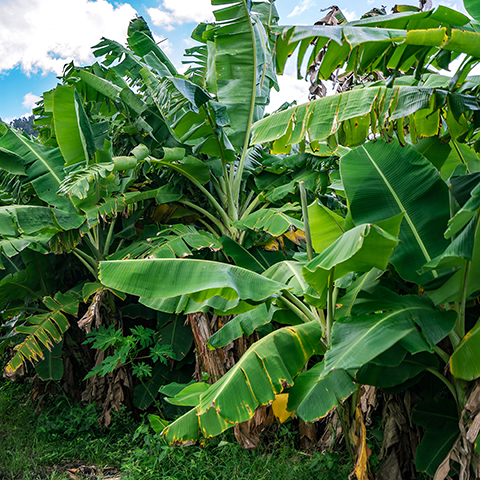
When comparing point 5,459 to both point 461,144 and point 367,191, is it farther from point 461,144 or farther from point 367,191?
point 461,144

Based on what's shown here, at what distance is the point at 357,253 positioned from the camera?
2.06 m

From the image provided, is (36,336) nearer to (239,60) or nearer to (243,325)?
(243,325)

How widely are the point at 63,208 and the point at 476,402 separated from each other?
14.2 ft

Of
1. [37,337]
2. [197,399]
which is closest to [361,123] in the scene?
Answer: [197,399]

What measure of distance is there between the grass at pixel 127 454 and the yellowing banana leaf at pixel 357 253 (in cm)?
192

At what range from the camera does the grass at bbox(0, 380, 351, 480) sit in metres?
3.46

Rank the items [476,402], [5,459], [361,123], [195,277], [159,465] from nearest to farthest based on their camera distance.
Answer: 1. [476,402]
2. [195,277]
3. [361,123]
4. [159,465]
5. [5,459]

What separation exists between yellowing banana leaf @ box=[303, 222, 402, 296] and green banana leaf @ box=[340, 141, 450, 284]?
1.10ft

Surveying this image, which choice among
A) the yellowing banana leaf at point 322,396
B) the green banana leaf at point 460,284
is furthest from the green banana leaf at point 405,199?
the yellowing banana leaf at point 322,396

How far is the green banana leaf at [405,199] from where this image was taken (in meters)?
2.37

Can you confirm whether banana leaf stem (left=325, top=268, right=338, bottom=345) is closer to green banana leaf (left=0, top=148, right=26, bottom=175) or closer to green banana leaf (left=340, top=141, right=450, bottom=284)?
green banana leaf (left=340, top=141, right=450, bottom=284)

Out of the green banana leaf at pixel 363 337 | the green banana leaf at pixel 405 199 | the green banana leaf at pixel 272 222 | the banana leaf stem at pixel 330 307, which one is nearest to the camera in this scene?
the green banana leaf at pixel 363 337

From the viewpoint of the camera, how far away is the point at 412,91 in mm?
2492

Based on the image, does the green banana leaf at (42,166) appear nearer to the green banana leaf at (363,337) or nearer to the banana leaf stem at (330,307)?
the banana leaf stem at (330,307)
